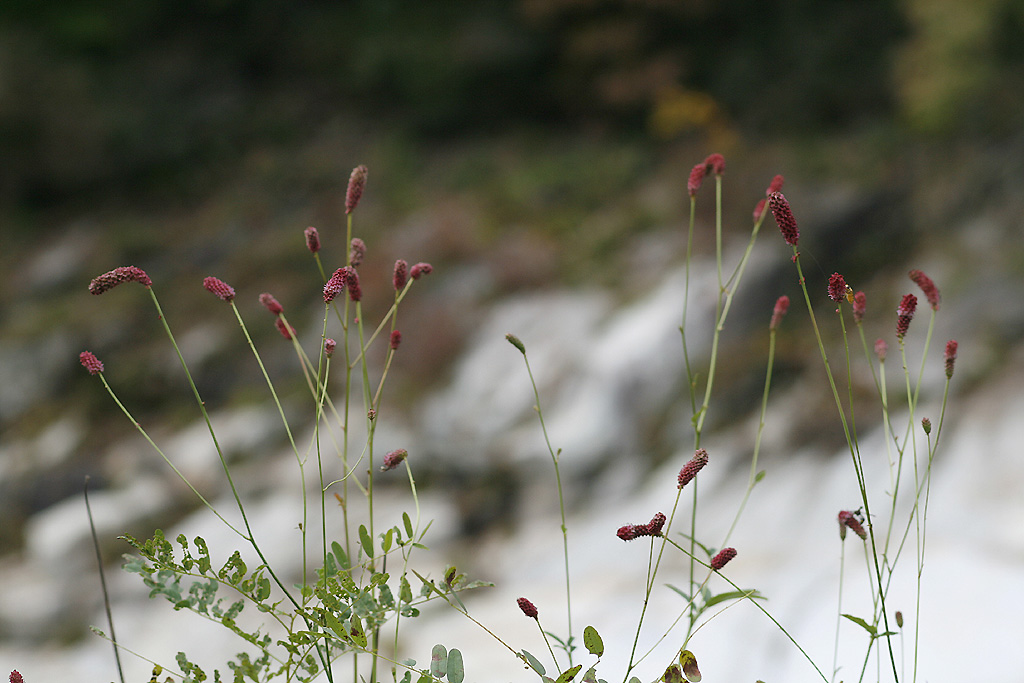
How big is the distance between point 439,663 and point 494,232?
183 inches

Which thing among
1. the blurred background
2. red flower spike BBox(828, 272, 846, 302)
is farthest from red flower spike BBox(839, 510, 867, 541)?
the blurred background

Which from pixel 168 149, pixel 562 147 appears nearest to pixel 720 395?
pixel 562 147

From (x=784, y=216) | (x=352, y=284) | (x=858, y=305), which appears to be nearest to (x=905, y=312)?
(x=858, y=305)

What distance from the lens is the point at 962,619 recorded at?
2119 mm

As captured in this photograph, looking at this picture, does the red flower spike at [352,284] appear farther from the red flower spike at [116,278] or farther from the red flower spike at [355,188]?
the red flower spike at [116,278]

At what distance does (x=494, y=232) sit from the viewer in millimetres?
5527

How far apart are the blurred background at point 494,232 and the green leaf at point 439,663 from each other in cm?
105

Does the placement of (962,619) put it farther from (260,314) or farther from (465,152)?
(465,152)

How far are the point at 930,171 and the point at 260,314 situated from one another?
442cm

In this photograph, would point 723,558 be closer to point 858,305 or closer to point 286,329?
point 858,305

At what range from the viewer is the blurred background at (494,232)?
3373 millimetres

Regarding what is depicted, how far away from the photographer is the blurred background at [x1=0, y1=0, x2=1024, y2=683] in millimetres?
3373

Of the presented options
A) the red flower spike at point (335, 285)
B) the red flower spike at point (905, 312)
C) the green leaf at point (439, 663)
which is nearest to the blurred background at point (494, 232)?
the green leaf at point (439, 663)

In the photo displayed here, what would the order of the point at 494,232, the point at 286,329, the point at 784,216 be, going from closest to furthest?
the point at 784,216
the point at 286,329
the point at 494,232
